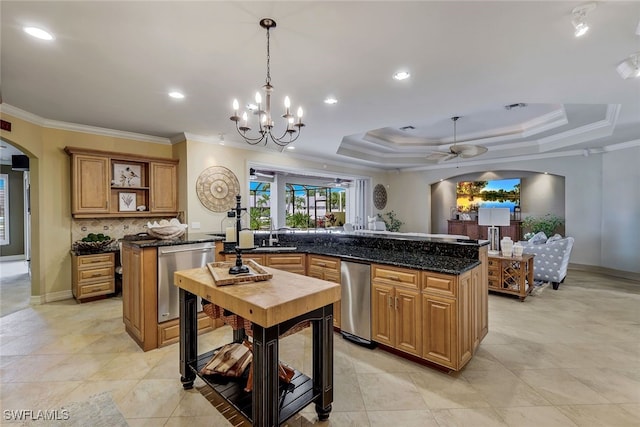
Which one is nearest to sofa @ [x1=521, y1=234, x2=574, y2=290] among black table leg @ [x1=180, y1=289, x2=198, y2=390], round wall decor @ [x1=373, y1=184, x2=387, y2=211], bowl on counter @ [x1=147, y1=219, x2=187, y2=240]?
round wall decor @ [x1=373, y1=184, x2=387, y2=211]

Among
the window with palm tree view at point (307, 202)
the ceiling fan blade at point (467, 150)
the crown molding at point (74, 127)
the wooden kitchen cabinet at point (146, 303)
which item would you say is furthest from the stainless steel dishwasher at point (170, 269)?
the window with palm tree view at point (307, 202)

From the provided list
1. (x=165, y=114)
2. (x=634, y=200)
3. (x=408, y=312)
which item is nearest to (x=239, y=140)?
(x=165, y=114)

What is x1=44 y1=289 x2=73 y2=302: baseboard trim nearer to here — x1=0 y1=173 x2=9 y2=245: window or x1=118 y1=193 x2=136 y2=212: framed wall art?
x1=118 y1=193 x2=136 y2=212: framed wall art

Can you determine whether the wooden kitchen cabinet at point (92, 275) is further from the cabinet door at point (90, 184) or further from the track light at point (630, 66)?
the track light at point (630, 66)

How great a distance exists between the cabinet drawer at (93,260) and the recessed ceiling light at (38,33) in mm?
3097

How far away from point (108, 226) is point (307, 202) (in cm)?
720

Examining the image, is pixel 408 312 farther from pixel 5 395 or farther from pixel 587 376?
pixel 5 395

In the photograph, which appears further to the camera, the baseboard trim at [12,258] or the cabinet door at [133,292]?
the baseboard trim at [12,258]

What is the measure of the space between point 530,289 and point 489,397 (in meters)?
3.05

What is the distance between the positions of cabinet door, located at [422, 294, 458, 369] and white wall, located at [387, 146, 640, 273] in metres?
5.87

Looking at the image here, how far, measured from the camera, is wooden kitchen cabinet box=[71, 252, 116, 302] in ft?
13.4

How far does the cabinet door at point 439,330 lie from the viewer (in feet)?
7.41

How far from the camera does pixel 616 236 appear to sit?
5.70m

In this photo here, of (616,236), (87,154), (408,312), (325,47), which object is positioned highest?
(325,47)
